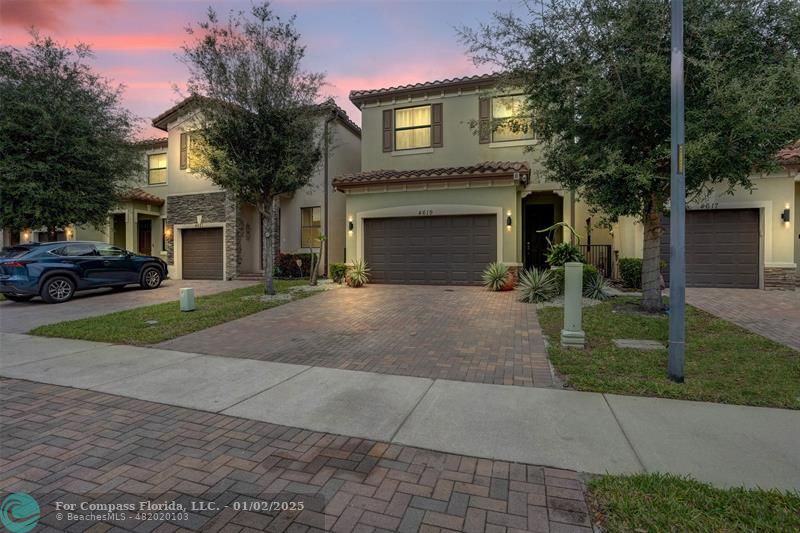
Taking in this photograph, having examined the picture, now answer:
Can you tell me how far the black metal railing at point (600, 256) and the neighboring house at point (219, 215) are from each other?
393 inches

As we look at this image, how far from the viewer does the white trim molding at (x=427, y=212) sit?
13039mm

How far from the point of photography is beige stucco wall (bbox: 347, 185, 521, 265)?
13.0 m

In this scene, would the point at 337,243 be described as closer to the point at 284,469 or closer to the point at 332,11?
the point at 332,11

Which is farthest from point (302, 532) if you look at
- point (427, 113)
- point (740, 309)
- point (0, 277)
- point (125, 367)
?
point (427, 113)

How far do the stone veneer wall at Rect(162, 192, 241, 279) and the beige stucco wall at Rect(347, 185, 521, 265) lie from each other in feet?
18.6

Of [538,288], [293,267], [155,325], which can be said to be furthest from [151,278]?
[538,288]

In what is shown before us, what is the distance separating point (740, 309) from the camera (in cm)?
880

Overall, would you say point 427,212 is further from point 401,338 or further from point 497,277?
point 401,338

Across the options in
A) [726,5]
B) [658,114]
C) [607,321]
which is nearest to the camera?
[726,5]

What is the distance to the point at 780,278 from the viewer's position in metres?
11.6

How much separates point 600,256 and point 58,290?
17.6 meters

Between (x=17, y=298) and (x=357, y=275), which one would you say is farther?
(x=357, y=275)

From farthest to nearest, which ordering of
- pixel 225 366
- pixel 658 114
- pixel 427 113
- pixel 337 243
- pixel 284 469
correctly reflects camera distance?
pixel 337 243 → pixel 427 113 → pixel 658 114 → pixel 225 366 → pixel 284 469

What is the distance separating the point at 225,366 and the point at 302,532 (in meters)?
3.60
